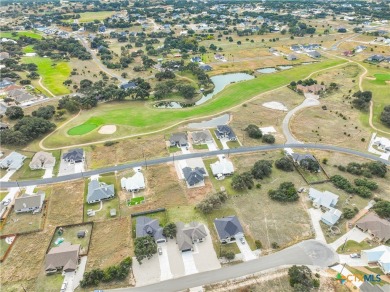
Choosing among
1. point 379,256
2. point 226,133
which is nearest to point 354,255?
point 379,256

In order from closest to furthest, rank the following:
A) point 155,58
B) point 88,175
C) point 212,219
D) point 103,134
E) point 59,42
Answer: point 212,219, point 88,175, point 103,134, point 155,58, point 59,42

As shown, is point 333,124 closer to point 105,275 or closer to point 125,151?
point 125,151

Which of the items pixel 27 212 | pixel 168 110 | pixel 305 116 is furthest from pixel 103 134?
pixel 305 116

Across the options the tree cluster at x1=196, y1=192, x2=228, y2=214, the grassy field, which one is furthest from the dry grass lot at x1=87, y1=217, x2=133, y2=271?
the grassy field

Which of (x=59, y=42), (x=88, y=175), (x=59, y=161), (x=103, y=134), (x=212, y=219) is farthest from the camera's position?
(x=59, y=42)

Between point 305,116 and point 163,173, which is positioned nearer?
point 163,173

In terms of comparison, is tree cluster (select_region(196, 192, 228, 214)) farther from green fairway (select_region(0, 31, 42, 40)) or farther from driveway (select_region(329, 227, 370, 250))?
green fairway (select_region(0, 31, 42, 40))

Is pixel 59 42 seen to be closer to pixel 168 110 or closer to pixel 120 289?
pixel 168 110

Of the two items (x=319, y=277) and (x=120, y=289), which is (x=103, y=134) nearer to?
(x=120, y=289)

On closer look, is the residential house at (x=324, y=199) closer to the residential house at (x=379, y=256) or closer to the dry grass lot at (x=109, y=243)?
Result: the residential house at (x=379, y=256)
